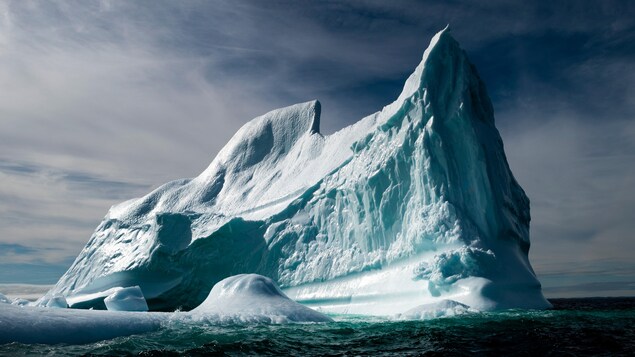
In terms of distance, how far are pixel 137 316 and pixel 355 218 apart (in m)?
10.1

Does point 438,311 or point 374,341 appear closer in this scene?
point 374,341

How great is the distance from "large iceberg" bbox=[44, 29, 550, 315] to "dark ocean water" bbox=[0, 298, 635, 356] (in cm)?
395

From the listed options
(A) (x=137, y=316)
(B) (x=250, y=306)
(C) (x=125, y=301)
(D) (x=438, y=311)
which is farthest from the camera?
(C) (x=125, y=301)

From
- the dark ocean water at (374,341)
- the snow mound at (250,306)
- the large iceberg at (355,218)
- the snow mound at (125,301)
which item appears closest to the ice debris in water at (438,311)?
the large iceberg at (355,218)

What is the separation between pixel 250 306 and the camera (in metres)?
10.2

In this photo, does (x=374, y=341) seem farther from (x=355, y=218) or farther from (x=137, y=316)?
(x=355, y=218)

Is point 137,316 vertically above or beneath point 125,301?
beneath

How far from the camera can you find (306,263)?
62.6 feet

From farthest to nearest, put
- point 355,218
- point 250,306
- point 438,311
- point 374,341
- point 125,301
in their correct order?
point 355,218, point 125,301, point 438,311, point 250,306, point 374,341

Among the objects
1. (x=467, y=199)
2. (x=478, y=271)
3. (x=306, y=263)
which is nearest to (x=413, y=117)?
(x=467, y=199)

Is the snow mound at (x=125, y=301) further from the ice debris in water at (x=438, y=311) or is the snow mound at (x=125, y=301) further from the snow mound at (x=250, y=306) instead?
the ice debris in water at (x=438, y=311)

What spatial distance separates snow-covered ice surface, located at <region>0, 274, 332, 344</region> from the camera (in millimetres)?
6859

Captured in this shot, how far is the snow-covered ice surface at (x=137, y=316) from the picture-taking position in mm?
6859

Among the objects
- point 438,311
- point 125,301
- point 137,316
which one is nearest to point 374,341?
point 137,316
